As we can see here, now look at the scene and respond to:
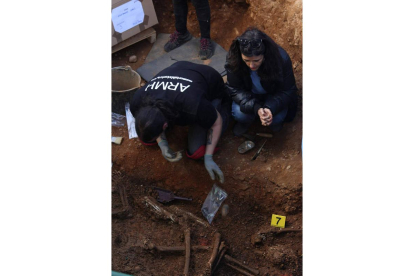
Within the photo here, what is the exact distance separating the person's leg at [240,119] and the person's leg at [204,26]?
3.52ft

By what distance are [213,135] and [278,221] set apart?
3.47 ft

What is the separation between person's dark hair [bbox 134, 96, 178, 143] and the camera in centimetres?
362

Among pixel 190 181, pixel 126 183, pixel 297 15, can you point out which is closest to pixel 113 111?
pixel 126 183

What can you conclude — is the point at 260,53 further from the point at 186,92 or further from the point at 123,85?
the point at 123,85

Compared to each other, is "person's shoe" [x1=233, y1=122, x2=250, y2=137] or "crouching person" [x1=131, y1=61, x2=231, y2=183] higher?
"crouching person" [x1=131, y1=61, x2=231, y2=183]

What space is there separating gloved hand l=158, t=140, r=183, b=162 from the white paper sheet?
1.68 meters

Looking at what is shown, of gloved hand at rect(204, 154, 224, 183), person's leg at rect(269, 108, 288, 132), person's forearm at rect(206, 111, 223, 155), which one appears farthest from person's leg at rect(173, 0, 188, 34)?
gloved hand at rect(204, 154, 224, 183)

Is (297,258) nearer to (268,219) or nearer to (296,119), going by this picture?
(268,219)

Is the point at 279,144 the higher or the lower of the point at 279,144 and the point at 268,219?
the higher

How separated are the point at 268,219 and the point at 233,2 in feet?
9.78

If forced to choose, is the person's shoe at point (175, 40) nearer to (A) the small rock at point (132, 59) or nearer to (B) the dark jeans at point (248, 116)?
(A) the small rock at point (132, 59)

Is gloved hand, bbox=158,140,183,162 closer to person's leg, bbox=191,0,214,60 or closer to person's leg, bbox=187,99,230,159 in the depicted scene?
person's leg, bbox=187,99,230,159

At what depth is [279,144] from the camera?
455 centimetres

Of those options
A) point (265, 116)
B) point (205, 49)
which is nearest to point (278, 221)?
point (265, 116)
